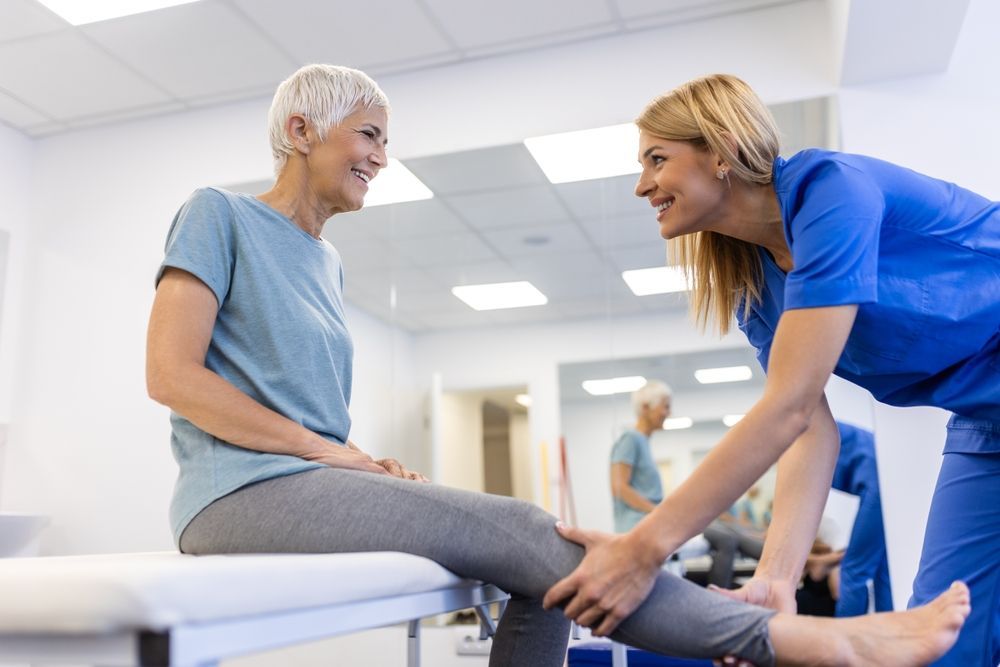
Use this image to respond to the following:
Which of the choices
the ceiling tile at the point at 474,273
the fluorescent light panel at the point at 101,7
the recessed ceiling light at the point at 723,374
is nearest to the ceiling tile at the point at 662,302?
the recessed ceiling light at the point at 723,374

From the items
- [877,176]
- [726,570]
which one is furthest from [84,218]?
[877,176]

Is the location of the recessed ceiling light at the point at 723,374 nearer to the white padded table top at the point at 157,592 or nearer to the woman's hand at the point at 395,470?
the woman's hand at the point at 395,470

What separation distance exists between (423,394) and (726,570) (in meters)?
1.35

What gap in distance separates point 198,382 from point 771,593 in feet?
2.84

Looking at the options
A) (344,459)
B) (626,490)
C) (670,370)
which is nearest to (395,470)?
(344,459)

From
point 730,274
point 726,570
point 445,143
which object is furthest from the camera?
point 445,143

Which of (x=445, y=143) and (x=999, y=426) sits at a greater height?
(x=445, y=143)

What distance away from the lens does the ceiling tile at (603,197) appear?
11.1ft

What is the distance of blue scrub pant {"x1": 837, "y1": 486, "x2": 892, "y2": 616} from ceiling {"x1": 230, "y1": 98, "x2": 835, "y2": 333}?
950 millimetres

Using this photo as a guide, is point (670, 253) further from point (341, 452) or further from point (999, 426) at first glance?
point (341, 452)

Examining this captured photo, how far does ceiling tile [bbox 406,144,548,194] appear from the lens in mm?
3482

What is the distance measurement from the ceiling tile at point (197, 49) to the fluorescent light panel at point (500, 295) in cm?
117

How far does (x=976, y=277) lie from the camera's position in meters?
1.25

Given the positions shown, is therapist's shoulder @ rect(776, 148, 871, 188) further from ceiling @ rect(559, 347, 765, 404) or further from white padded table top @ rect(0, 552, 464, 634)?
ceiling @ rect(559, 347, 765, 404)
